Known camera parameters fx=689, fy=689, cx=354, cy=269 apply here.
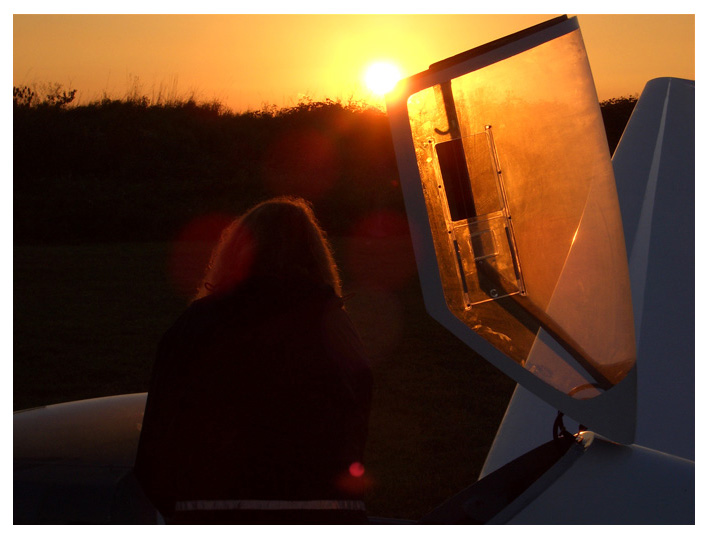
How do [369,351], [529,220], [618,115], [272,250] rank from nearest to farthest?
[529,220] → [272,250] → [369,351] → [618,115]

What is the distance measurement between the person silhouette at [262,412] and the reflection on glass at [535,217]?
1.24 ft

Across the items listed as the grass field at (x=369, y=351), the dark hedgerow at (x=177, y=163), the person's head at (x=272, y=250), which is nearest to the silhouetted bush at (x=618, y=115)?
the dark hedgerow at (x=177, y=163)

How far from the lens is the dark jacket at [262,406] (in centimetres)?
144

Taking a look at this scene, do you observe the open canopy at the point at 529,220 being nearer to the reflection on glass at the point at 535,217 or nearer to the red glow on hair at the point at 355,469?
the reflection on glass at the point at 535,217

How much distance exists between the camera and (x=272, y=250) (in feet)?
5.41

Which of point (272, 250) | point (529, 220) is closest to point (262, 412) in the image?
point (272, 250)

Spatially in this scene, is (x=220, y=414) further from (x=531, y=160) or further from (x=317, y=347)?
(x=531, y=160)

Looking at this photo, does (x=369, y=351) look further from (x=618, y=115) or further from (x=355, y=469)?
(x=618, y=115)

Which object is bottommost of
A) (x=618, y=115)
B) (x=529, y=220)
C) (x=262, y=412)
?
(x=262, y=412)

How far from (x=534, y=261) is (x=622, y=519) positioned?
0.49m

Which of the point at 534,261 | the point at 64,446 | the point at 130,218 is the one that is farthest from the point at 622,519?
the point at 130,218

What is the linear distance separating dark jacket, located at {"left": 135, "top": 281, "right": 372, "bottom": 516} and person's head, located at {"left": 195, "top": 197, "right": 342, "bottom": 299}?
145mm

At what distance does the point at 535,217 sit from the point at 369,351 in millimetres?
4799

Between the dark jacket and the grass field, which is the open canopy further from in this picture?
the grass field
